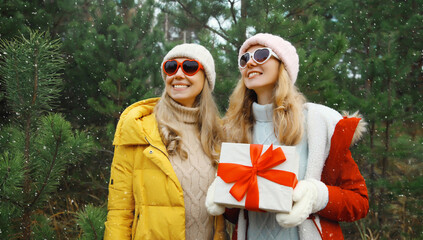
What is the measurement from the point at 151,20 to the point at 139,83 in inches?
51.3

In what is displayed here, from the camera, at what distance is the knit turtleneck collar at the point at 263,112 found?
2.00 m

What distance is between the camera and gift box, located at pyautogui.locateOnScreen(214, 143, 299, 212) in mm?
1534

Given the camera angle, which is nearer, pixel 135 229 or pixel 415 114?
pixel 135 229

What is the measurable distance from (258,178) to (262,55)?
0.82m

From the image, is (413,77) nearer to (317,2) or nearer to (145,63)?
(317,2)

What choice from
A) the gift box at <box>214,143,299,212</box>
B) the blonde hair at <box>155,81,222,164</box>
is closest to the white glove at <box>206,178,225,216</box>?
the gift box at <box>214,143,299,212</box>

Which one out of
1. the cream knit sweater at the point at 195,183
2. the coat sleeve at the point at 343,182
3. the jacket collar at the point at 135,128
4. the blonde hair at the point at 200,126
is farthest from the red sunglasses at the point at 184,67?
the coat sleeve at the point at 343,182

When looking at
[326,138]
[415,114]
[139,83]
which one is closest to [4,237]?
[326,138]

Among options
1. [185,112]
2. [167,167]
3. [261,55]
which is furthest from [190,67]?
[167,167]

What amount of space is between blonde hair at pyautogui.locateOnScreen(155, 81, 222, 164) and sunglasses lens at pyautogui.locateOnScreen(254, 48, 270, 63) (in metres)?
0.55

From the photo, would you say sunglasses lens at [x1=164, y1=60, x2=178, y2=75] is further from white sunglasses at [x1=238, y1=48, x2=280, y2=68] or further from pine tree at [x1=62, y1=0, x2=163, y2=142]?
pine tree at [x1=62, y1=0, x2=163, y2=142]

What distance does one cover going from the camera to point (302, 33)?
3.93 m

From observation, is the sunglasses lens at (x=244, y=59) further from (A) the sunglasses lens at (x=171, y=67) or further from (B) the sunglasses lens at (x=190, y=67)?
(A) the sunglasses lens at (x=171, y=67)

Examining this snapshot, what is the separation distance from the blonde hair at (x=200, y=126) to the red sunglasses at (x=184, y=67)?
0.18 m
